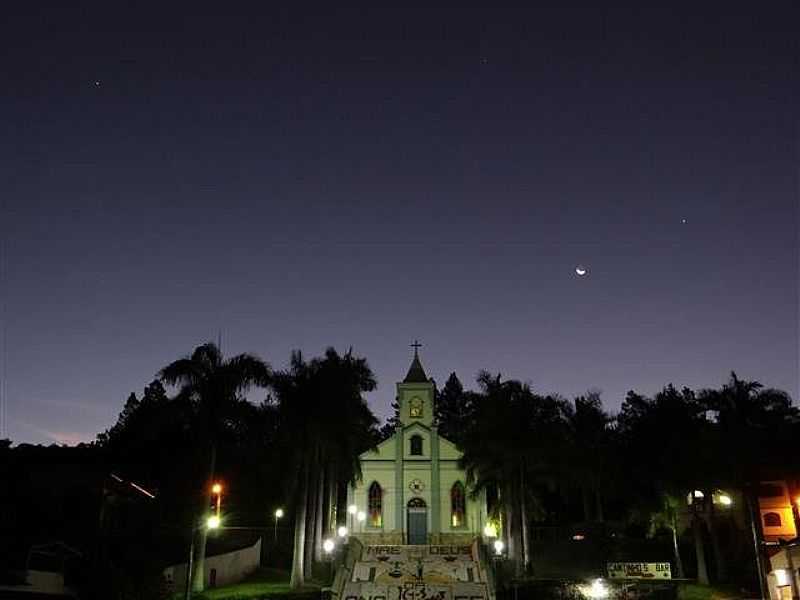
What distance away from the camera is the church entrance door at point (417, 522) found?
4919 cm

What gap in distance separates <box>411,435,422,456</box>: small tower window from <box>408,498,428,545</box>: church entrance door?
327 cm

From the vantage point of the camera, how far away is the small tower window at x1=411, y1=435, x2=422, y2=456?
52.0m

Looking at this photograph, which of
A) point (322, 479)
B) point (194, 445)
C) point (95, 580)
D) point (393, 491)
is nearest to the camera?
point (95, 580)

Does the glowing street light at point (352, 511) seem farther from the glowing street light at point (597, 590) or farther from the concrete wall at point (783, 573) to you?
the concrete wall at point (783, 573)

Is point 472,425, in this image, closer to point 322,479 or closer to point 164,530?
point 322,479

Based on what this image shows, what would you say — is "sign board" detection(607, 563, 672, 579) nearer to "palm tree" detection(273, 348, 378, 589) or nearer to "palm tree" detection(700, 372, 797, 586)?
"palm tree" detection(700, 372, 797, 586)

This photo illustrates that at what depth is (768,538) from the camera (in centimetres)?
3644

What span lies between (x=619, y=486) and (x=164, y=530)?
27.6 m

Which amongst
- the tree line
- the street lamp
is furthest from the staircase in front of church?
the street lamp

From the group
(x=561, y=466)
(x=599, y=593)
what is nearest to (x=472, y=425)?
(x=561, y=466)

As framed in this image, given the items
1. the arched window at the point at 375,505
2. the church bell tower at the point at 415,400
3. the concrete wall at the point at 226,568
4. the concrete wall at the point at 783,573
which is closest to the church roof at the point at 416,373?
the church bell tower at the point at 415,400

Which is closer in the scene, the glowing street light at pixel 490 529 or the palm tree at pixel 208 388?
the palm tree at pixel 208 388

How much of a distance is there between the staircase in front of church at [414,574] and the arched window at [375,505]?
685 centimetres

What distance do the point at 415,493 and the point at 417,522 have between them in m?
1.96
